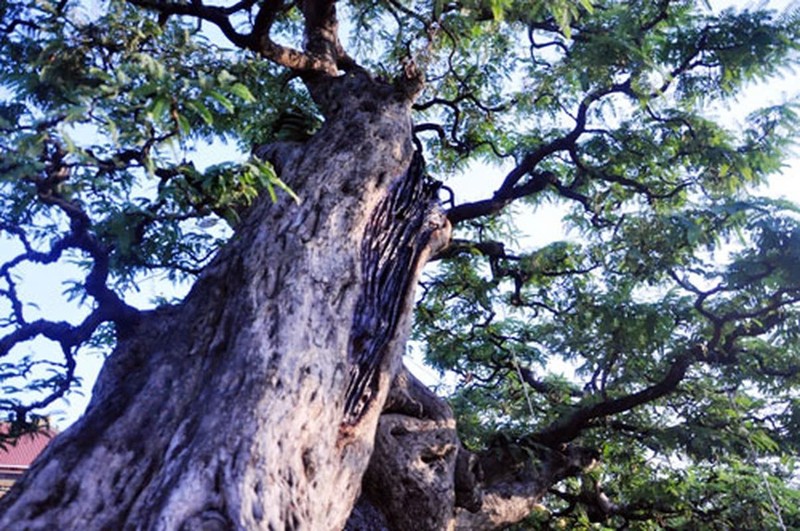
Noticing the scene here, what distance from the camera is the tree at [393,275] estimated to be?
6.84ft

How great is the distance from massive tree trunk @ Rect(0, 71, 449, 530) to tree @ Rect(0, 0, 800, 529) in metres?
0.01

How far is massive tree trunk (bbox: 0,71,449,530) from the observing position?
1931 mm

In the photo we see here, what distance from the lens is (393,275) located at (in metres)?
3.09

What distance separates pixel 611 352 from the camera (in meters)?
5.54

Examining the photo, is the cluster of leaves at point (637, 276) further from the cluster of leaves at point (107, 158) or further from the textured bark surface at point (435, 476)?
the cluster of leaves at point (107, 158)

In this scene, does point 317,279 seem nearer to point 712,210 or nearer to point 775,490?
point 712,210

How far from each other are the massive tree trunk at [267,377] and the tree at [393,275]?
1cm

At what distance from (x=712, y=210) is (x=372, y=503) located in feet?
12.3

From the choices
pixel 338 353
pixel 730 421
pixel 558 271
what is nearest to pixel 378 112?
pixel 338 353

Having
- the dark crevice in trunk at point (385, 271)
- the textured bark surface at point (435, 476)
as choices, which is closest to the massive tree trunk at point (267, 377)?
the dark crevice in trunk at point (385, 271)

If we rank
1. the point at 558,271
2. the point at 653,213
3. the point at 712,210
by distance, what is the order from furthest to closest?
1. the point at 558,271
2. the point at 653,213
3. the point at 712,210

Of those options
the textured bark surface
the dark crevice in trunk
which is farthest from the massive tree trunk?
the textured bark surface

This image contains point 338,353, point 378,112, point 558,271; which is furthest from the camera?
point 558,271

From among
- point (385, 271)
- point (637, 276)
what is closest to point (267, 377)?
point (385, 271)
